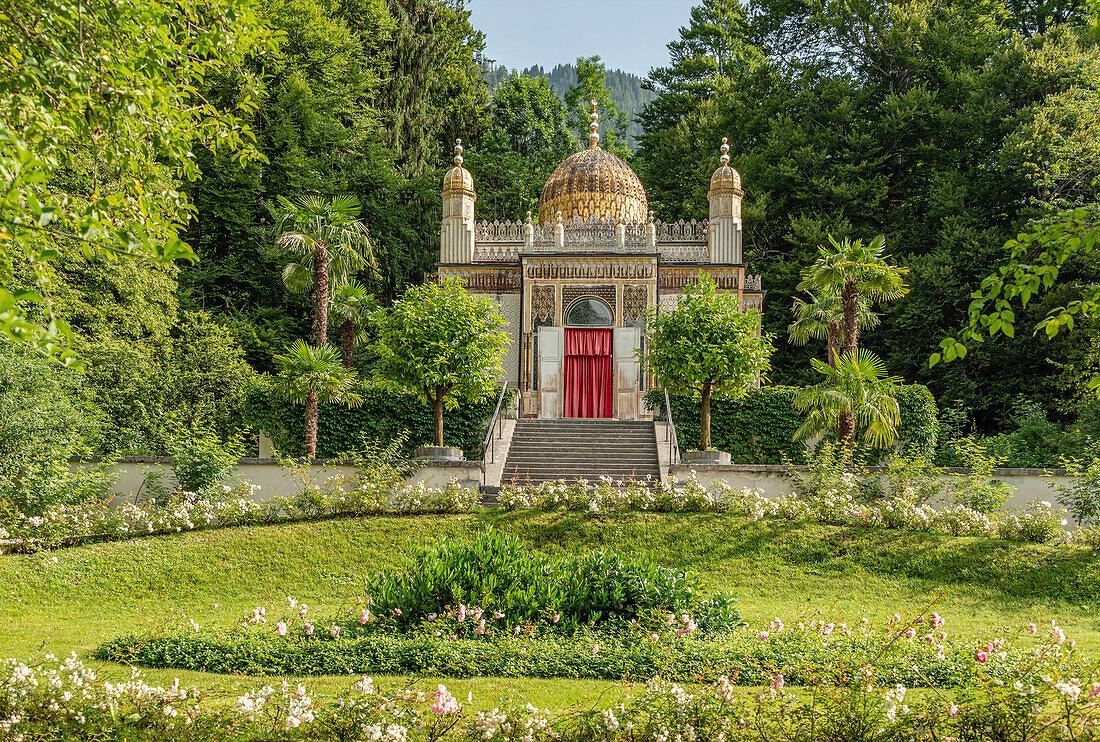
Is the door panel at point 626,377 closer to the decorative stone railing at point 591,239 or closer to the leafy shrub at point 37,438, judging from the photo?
the decorative stone railing at point 591,239

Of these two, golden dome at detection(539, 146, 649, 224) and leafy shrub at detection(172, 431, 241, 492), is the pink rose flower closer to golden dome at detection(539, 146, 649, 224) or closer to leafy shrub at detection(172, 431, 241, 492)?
leafy shrub at detection(172, 431, 241, 492)

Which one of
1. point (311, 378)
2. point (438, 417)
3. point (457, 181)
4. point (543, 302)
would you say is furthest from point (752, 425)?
point (457, 181)

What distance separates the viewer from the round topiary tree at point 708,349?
16.2 meters

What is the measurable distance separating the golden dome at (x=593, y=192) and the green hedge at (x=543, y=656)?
65.5ft

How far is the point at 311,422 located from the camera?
16609 millimetres

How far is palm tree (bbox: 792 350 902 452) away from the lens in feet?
48.2

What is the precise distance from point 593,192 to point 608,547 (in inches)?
653

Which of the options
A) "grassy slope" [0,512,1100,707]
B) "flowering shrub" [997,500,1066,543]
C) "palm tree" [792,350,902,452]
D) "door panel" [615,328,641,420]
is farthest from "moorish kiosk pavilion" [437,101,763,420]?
"flowering shrub" [997,500,1066,543]

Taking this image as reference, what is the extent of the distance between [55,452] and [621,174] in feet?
61.8

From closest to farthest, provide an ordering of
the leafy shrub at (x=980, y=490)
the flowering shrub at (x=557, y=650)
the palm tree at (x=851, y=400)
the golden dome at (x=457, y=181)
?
the flowering shrub at (x=557, y=650), the leafy shrub at (x=980, y=490), the palm tree at (x=851, y=400), the golden dome at (x=457, y=181)

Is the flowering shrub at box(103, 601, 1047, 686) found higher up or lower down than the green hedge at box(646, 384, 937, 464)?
lower down

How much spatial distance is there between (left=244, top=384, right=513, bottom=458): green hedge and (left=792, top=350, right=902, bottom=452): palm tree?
8.31 meters

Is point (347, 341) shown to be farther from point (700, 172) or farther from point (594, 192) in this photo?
point (700, 172)

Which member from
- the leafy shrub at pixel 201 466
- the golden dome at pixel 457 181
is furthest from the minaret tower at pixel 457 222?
the leafy shrub at pixel 201 466
